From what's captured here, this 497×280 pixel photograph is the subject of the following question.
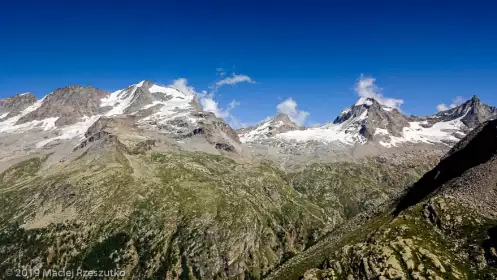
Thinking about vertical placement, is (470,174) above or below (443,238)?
above

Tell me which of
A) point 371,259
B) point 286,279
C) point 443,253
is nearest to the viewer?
point 443,253

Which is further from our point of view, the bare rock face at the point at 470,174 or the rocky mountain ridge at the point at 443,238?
the bare rock face at the point at 470,174

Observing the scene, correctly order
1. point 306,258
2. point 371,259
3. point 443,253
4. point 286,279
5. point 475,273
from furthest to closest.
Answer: point 306,258 → point 286,279 → point 371,259 → point 443,253 → point 475,273

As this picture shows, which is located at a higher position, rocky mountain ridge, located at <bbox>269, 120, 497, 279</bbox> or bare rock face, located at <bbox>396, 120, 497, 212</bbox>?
bare rock face, located at <bbox>396, 120, 497, 212</bbox>

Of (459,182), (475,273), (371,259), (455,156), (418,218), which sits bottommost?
(475,273)

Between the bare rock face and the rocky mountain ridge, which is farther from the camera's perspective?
the bare rock face

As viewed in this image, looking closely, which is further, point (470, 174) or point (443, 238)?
point (470, 174)

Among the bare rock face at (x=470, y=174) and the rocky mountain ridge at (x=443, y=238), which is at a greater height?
the bare rock face at (x=470, y=174)

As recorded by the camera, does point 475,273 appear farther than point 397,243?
No

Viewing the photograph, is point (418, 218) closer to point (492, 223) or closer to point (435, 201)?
point (435, 201)

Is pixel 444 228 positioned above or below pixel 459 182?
below

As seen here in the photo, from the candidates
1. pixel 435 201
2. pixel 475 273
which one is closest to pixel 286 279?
pixel 435 201
